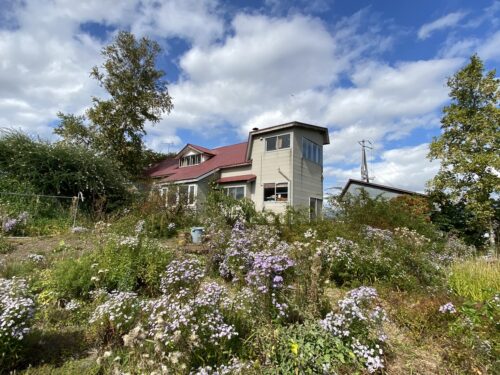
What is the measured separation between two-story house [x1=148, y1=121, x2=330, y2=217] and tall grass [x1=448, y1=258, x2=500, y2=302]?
428 inches

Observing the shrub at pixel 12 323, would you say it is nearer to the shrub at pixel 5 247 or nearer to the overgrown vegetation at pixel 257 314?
the overgrown vegetation at pixel 257 314

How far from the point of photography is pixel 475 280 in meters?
4.73

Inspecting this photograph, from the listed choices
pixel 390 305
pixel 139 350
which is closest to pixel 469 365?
pixel 390 305

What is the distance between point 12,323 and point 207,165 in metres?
19.4

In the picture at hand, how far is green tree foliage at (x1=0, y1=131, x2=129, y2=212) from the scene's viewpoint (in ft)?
40.2

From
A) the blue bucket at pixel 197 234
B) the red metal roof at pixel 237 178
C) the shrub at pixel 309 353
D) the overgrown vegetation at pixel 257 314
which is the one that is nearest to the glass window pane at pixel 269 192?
the red metal roof at pixel 237 178

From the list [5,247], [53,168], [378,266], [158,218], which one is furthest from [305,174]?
[5,247]

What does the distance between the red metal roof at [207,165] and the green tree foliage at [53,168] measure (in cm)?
650

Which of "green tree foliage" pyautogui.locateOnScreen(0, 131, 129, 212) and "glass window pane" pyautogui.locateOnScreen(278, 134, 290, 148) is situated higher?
"glass window pane" pyautogui.locateOnScreen(278, 134, 290, 148)

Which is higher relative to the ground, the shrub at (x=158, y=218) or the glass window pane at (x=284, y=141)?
the glass window pane at (x=284, y=141)

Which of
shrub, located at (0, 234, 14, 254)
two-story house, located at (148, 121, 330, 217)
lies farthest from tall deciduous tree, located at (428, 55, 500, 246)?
shrub, located at (0, 234, 14, 254)

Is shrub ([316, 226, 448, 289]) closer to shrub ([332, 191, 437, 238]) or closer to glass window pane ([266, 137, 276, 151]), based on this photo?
shrub ([332, 191, 437, 238])

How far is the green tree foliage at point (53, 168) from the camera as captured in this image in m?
12.3

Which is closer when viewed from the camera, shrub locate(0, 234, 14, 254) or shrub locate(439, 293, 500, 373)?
shrub locate(439, 293, 500, 373)
